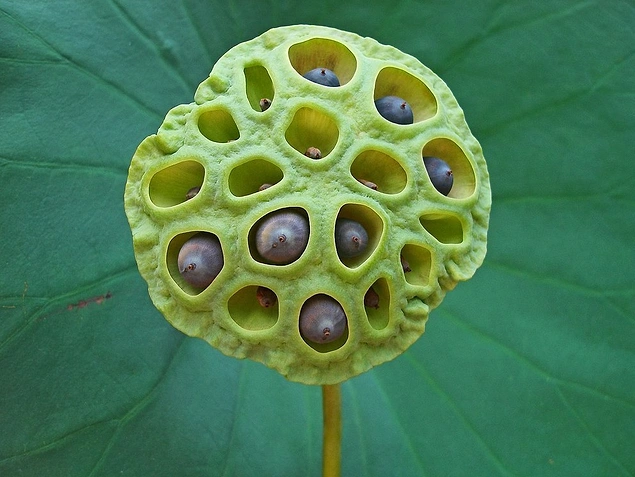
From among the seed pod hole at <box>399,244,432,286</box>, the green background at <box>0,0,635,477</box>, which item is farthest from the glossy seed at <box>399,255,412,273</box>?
the green background at <box>0,0,635,477</box>

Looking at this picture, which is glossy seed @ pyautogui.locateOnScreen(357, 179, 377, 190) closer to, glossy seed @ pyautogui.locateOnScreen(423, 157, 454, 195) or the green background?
glossy seed @ pyautogui.locateOnScreen(423, 157, 454, 195)

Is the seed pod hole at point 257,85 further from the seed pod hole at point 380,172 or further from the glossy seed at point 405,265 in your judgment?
the glossy seed at point 405,265

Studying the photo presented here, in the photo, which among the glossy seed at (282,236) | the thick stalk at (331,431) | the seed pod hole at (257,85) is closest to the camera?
the glossy seed at (282,236)

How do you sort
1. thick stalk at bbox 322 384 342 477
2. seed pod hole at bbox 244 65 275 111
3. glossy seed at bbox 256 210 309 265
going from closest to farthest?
glossy seed at bbox 256 210 309 265, seed pod hole at bbox 244 65 275 111, thick stalk at bbox 322 384 342 477

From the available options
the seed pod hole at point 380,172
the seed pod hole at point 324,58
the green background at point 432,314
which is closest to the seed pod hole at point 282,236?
the seed pod hole at point 380,172

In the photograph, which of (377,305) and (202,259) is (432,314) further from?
(202,259)
